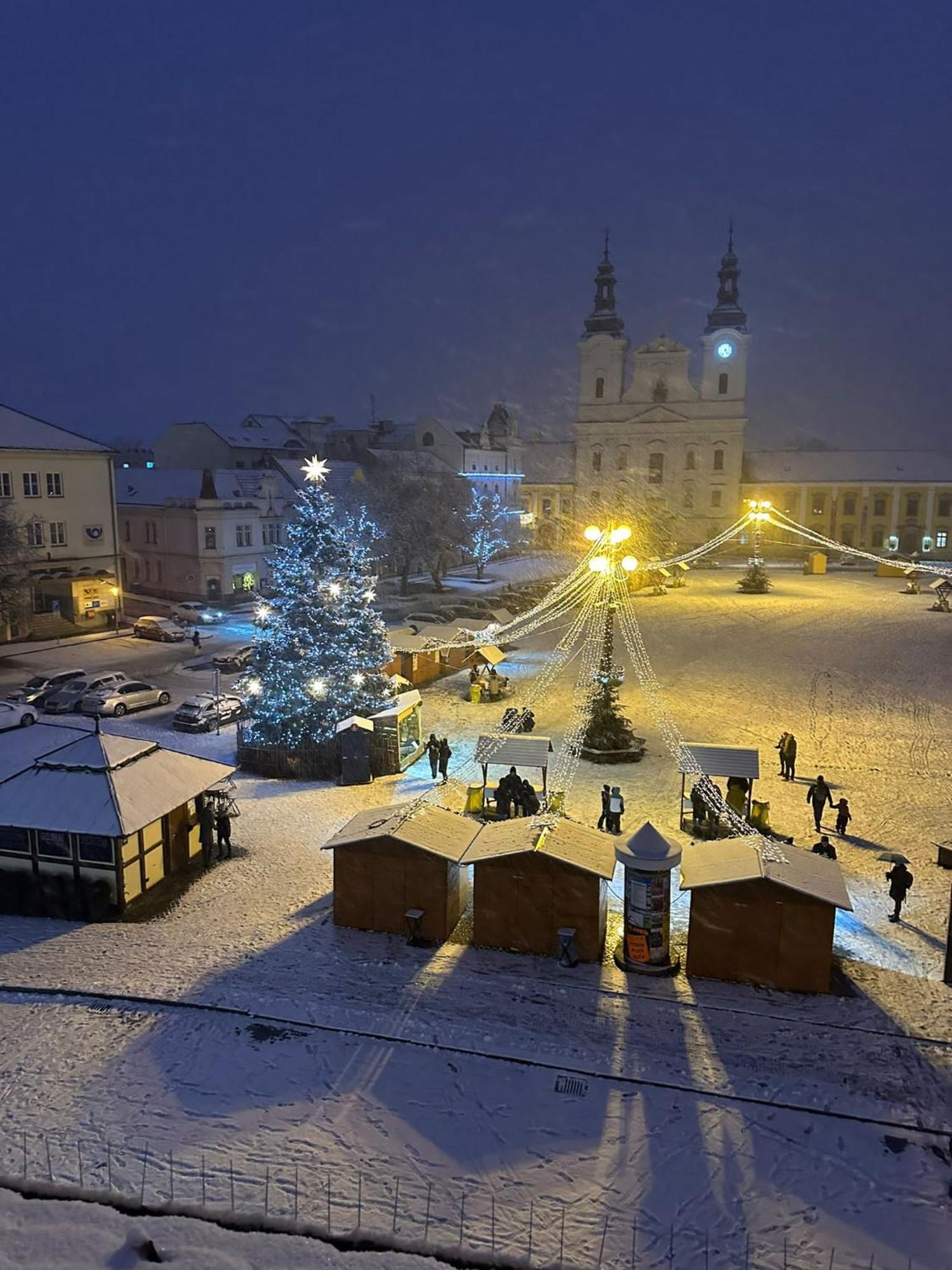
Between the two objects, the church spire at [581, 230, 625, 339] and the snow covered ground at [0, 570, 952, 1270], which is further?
the church spire at [581, 230, 625, 339]


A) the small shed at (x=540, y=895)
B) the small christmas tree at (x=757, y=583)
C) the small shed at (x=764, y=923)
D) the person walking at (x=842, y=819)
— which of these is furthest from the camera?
the small christmas tree at (x=757, y=583)

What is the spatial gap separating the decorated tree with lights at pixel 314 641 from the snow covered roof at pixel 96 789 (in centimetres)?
710

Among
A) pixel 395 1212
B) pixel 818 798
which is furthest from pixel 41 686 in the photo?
pixel 395 1212

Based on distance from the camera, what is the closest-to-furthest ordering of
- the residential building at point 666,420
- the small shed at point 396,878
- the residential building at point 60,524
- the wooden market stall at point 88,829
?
the small shed at point 396,878, the wooden market stall at point 88,829, the residential building at point 60,524, the residential building at point 666,420

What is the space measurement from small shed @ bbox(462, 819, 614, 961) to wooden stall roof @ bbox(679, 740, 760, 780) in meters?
6.02

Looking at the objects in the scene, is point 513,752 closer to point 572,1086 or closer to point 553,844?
point 553,844

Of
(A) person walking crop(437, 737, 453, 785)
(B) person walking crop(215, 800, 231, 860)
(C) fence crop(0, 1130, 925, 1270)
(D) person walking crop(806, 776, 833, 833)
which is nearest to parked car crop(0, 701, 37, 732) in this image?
(B) person walking crop(215, 800, 231, 860)

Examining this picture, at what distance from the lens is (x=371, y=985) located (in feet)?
43.3

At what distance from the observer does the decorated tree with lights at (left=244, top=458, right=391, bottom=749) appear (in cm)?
2512

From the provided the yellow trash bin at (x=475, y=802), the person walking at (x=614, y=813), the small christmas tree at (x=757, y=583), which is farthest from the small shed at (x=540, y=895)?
the small christmas tree at (x=757, y=583)

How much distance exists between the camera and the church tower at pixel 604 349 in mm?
82250

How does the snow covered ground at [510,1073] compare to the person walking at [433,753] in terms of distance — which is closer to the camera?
the snow covered ground at [510,1073]

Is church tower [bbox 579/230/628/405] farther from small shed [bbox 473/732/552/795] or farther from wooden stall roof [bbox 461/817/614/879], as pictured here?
wooden stall roof [bbox 461/817/614/879]

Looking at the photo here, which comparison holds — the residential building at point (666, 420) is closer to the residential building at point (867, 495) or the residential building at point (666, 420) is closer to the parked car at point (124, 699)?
the residential building at point (867, 495)
